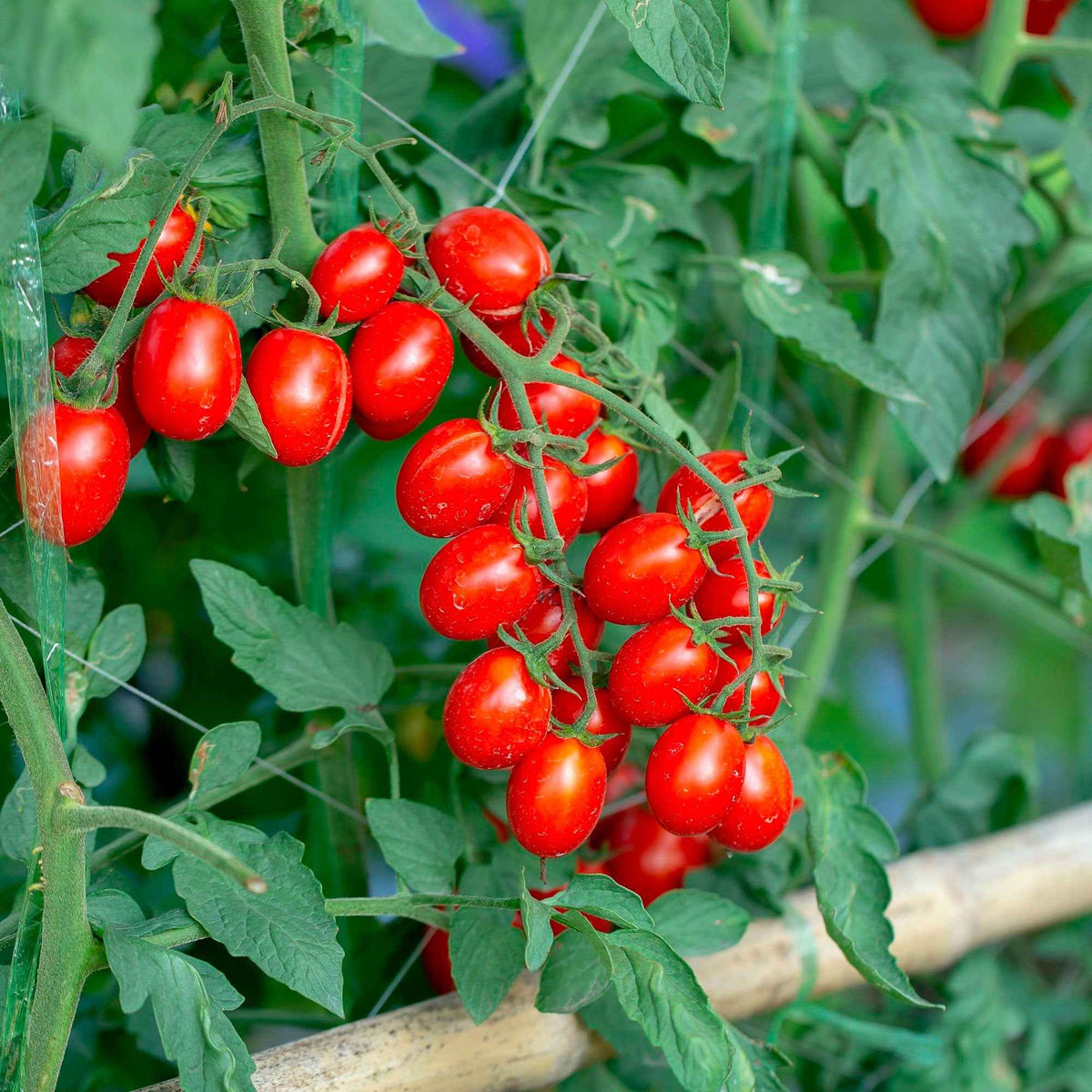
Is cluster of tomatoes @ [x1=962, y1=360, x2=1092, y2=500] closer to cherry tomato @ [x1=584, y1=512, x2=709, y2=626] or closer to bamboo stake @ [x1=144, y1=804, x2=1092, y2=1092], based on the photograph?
bamboo stake @ [x1=144, y1=804, x2=1092, y2=1092]

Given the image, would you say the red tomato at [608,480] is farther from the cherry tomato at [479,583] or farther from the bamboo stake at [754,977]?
the bamboo stake at [754,977]

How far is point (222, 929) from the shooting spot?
1.25 feet

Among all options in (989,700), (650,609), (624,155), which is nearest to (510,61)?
(624,155)

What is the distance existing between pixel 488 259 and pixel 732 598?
0.15 meters

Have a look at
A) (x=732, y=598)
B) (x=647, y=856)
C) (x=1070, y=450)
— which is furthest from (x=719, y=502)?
(x=1070, y=450)

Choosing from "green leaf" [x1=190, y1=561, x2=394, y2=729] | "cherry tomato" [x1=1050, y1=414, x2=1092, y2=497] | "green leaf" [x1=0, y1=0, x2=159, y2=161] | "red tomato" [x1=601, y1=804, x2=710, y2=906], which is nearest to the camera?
"green leaf" [x1=0, y1=0, x2=159, y2=161]

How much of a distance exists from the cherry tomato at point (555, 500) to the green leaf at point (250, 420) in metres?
0.08

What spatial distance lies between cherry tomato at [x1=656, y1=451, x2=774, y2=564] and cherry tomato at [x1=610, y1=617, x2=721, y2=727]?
1.5 inches

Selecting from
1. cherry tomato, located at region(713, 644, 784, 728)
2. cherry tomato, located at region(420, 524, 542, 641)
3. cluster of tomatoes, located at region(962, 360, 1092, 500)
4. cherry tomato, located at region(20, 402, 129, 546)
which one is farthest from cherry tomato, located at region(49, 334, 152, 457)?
cluster of tomatoes, located at region(962, 360, 1092, 500)

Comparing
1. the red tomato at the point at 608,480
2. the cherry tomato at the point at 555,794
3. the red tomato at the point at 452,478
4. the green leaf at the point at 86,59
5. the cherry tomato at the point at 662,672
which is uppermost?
the green leaf at the point at 86,59

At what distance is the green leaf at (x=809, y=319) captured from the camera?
52 cm

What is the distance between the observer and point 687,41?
362 millimetres

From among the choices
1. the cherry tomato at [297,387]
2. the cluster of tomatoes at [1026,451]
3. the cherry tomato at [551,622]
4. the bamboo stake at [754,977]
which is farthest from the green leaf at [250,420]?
the cluster of tomatoes at [1026,451]

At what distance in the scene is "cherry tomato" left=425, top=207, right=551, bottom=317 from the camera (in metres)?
0.41
